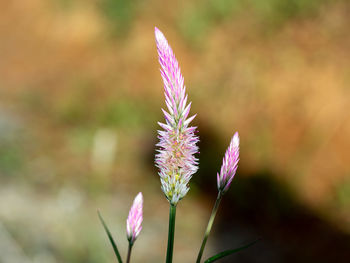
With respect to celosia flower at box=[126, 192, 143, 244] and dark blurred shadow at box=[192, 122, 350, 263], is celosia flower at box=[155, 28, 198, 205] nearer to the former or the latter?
celosia flower at box=[126, 192, 143, 244]

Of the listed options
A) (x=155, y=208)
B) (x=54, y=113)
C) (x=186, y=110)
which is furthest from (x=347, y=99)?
(x=186, y=110)

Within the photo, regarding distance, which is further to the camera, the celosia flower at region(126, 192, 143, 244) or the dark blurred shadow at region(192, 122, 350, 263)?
the dark blurred shadow at region(192, 122, 350, 263)

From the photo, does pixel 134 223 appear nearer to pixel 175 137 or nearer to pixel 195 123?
pixel 175 137

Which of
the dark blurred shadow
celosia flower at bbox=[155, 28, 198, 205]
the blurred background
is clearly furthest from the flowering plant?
the dark blurred shadow

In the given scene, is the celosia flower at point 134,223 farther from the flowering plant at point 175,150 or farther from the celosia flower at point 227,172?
the celosia flower at point 227,172

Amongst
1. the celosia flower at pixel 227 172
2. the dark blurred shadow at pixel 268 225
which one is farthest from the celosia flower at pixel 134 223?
the dark blurred shadow at pixel 268 225

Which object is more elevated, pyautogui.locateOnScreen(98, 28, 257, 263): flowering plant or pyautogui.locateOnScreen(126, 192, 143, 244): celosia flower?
pyautogui.locateOnScreen(98, 28, 257, 263): flowering plant
